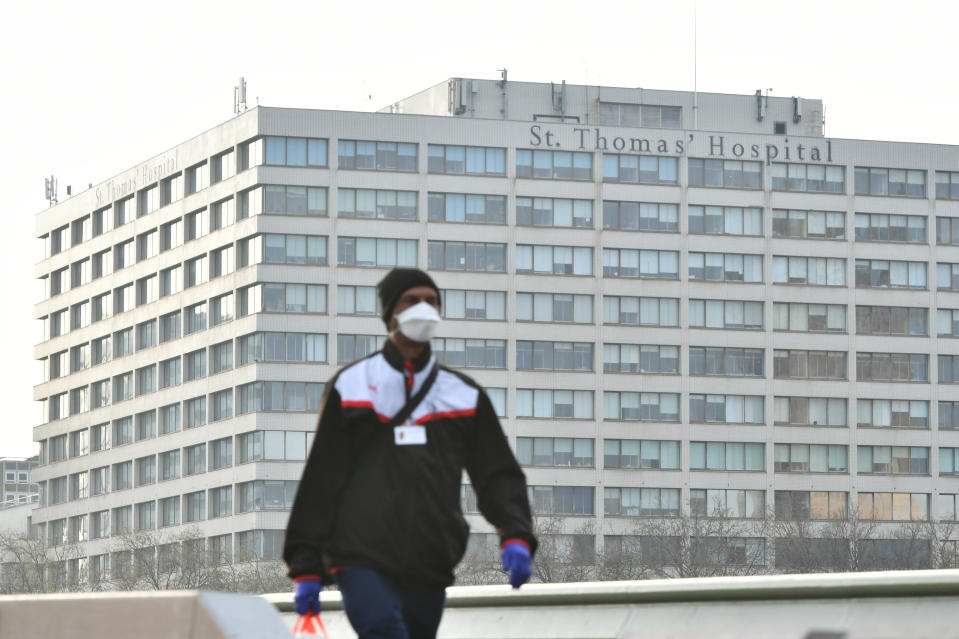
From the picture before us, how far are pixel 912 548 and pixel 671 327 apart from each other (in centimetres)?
1978

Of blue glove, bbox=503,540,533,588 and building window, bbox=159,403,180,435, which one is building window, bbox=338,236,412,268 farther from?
blue glove, bbox=503,540,533,588

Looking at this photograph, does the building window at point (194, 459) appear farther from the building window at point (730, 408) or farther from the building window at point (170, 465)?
the building window at point (730, 408)

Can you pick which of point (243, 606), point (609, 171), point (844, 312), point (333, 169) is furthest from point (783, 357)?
point (243, 606)

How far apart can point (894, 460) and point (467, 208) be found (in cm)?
2854

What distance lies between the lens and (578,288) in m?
113

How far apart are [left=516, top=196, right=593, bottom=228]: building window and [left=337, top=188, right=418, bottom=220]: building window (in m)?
6.08

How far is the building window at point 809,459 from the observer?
113938 mm

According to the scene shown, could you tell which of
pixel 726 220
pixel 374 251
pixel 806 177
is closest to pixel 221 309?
pixel 374 251

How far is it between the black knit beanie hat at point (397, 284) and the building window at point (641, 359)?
106 m

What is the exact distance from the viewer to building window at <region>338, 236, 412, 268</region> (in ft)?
361

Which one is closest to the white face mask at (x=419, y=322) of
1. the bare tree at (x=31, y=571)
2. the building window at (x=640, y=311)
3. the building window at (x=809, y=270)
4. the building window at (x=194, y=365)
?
the bare tree at (x=31, y=571)

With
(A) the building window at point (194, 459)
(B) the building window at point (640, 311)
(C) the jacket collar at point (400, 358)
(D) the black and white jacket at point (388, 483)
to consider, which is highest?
(B) the building window at point (640, 311)

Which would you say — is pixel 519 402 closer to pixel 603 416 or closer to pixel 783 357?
pixel 603 416

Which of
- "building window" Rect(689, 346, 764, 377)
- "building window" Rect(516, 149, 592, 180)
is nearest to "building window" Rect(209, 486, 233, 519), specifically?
"building window" Rect(516, 149, 592, 180)
